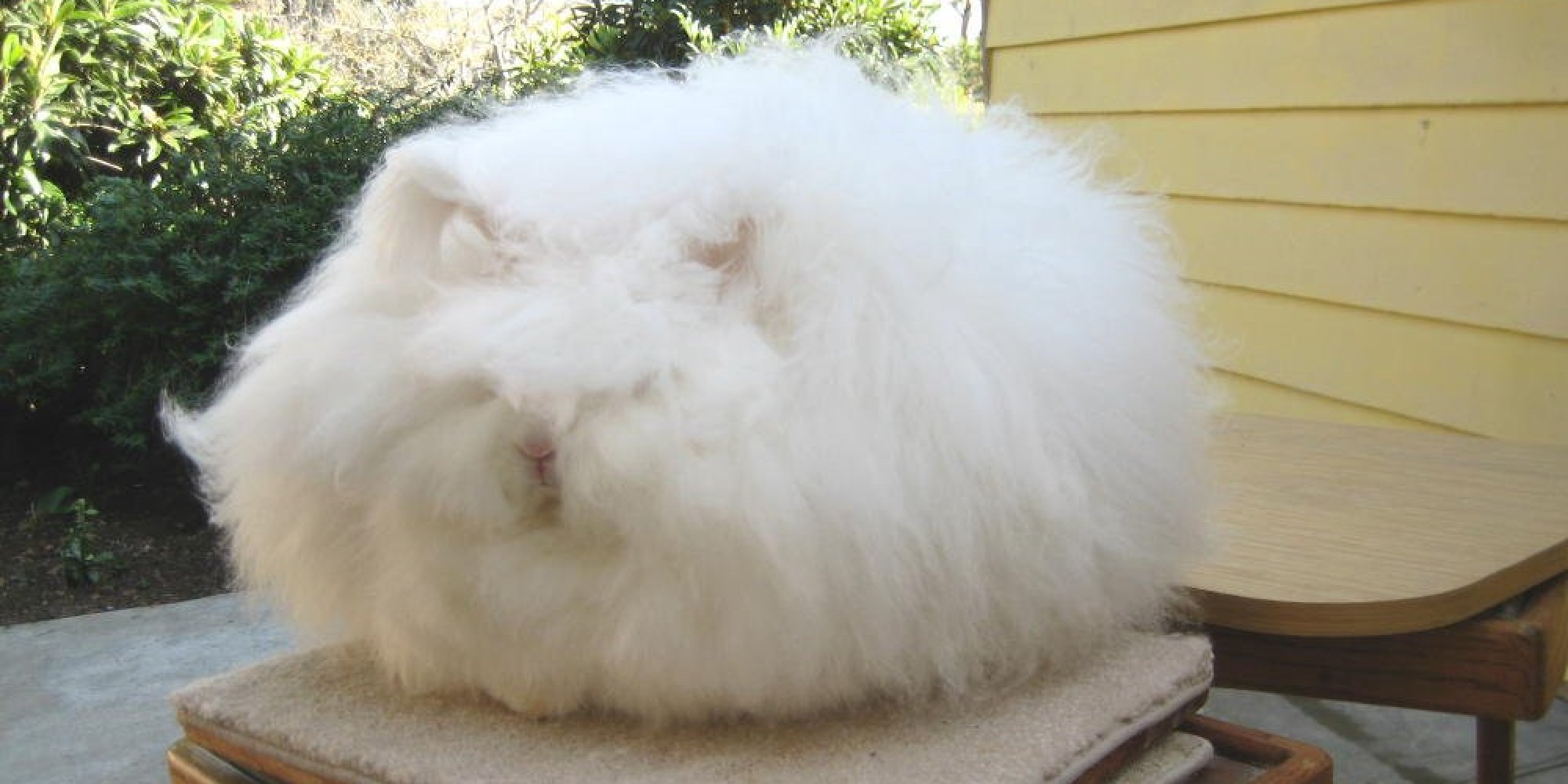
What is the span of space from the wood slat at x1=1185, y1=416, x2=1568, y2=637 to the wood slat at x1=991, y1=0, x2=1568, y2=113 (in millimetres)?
793

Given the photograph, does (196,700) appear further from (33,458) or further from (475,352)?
(33,458)

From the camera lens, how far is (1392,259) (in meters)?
2.39

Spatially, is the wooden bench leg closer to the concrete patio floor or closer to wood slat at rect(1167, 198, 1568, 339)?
the concrete patio floor

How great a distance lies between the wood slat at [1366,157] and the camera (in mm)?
2094

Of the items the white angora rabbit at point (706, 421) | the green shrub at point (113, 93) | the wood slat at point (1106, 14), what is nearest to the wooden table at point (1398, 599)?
the white angora rabbit at point (706, 421)

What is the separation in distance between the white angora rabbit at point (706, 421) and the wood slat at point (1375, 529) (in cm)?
22

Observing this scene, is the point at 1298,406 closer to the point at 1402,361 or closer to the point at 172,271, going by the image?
the point at 1402,361

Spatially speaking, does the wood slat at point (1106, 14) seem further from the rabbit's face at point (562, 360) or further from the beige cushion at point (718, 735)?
the rabbit's face at point (562, 360)

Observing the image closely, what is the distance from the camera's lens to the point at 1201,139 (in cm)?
284

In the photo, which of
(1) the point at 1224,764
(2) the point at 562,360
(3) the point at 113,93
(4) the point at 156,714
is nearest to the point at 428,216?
(2) the point at 562,360

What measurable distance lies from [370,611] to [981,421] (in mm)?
479

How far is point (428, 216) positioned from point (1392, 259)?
6.81 feet

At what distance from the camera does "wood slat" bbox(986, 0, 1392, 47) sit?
103 inches

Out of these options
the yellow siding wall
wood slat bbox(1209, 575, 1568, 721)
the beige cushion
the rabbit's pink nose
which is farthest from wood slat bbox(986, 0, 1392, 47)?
the rabbit's pink nose
